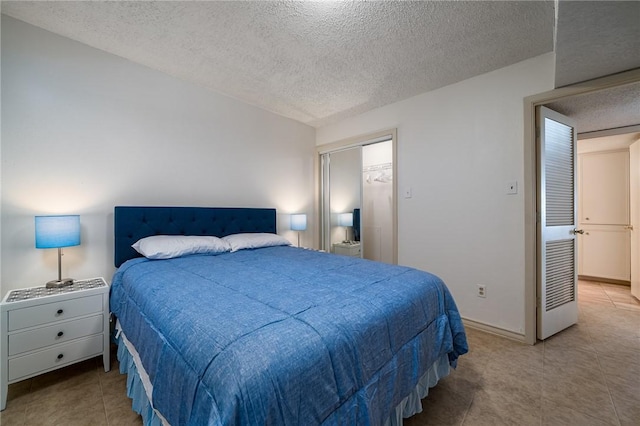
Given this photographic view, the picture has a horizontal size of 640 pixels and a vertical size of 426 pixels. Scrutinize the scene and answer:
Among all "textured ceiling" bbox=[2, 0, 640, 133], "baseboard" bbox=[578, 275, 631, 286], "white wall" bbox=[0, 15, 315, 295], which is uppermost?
"textured ceiling" bbox=[2, 0, 640, 133]

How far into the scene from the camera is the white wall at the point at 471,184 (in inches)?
91.3

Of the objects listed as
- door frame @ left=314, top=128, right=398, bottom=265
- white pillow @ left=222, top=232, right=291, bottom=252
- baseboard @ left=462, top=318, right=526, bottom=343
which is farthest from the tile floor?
door frame @ left=314, top=128, right=398, bottom=265

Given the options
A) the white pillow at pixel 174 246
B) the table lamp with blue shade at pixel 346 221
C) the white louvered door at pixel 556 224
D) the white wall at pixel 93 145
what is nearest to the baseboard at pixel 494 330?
the white louvered door at pixel 556 224

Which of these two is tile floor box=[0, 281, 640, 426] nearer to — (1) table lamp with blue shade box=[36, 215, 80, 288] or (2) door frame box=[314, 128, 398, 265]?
(1) table lamp with blue shade box=[36, 215, 80, 288]

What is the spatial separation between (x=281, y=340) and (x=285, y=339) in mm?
15

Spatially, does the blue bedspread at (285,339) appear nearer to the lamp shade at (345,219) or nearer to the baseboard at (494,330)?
the baseboard at (494,330)

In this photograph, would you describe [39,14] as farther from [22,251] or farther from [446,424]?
[446,424]

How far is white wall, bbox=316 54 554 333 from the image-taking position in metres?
2.32

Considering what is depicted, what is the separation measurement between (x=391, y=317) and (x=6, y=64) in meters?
3.08

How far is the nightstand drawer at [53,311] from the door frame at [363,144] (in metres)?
2.78

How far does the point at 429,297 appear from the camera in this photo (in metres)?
1.49

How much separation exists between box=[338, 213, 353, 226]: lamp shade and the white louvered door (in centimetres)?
215

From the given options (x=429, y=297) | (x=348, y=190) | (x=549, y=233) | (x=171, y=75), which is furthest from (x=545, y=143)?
(x=171, y=75)

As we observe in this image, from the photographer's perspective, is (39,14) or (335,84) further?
(335,84)
